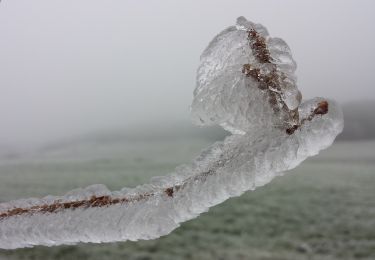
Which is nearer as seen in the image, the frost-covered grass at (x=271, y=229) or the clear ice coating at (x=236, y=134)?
the clear ice coating at (x=236, y=134)

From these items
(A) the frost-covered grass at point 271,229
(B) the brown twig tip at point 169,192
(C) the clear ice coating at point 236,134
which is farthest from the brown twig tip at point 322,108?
(A) the frost-covered grass at point 271,229

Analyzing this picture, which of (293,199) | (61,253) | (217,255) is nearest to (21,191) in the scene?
(61,253)

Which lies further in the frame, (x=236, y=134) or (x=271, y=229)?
(x=271, y=229)

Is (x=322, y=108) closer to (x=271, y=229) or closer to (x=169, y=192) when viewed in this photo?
(x=169, y=192)

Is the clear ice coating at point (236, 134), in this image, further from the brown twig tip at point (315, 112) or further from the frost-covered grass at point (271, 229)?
the frost-covered grass at point (271, 229)

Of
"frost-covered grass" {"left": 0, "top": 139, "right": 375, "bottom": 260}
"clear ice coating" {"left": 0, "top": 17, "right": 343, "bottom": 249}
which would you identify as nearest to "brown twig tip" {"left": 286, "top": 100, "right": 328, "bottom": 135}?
"clear ice coating" {"left": 0, "top": 17, "right": 343, "bottom": 249}

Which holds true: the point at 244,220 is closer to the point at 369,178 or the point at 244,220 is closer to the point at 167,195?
the point at 369,178

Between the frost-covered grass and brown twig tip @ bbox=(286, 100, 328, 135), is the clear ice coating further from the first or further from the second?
the frost-covered grass

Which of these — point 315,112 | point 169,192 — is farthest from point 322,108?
point 169,192
